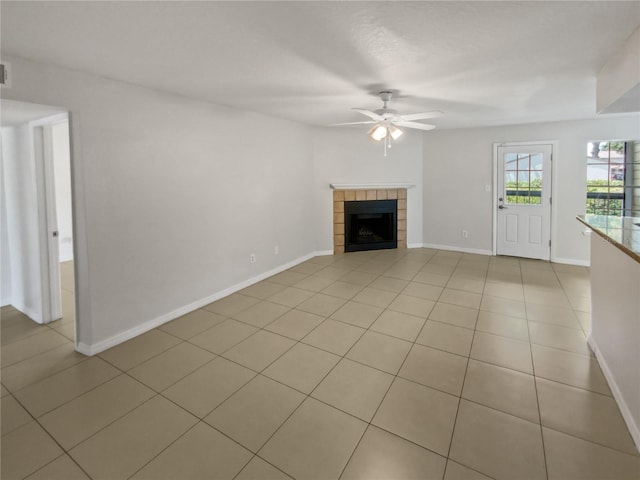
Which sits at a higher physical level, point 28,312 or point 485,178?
point 485,178

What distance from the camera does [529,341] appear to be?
9.14 feet

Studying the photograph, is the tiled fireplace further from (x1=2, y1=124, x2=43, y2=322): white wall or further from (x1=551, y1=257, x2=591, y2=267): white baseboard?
(x1=2, y1=124, x2=43, y2=322): white wall

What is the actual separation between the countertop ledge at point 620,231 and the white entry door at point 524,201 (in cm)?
266

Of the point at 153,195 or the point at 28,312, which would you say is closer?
the point at 153,195

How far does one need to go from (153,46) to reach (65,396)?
7.65 ft

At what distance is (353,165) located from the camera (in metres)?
5.75

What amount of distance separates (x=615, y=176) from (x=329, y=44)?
19.8 feet

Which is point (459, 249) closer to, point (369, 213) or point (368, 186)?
point (369, 213)

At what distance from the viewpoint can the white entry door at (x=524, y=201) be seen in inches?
202

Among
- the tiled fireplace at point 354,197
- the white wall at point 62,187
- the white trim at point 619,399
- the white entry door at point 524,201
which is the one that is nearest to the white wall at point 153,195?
the tiled fireplace at point 354,197

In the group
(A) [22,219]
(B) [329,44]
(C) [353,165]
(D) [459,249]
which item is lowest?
(D) [459,249]

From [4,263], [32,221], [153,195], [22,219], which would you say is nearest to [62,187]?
[4,263]

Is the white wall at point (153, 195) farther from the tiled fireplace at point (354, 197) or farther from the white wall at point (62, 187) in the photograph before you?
the white wall at point (62, 187)

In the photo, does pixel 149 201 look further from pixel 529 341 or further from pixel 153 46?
pixel 529 341
